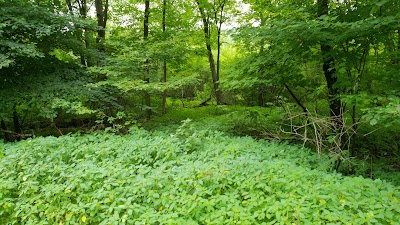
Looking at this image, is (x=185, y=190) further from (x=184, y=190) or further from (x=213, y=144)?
(x=213, y=144)

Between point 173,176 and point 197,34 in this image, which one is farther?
point 197,34

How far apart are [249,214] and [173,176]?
1.20 metres

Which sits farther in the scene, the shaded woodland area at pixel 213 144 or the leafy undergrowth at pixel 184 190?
the shaded woodland area at pixel 213 144

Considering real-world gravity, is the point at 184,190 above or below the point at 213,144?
below

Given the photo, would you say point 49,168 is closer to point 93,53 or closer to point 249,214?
point 249,214

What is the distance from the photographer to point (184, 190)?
316cm

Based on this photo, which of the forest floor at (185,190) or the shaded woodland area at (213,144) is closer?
the forest floor at (185,190)

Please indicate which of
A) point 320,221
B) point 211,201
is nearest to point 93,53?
point 211,201

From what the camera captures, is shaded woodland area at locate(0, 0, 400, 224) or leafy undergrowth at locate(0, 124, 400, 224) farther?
shaded woodland area at locate(0, 0, 400, 224)

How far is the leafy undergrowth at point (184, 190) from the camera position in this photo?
2604 millimetres

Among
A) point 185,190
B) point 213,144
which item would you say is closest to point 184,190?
point 185,190

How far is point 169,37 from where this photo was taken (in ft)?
28.5

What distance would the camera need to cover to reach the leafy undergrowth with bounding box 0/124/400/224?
2.60m

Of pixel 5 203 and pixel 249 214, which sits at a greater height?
pixel 249 214
